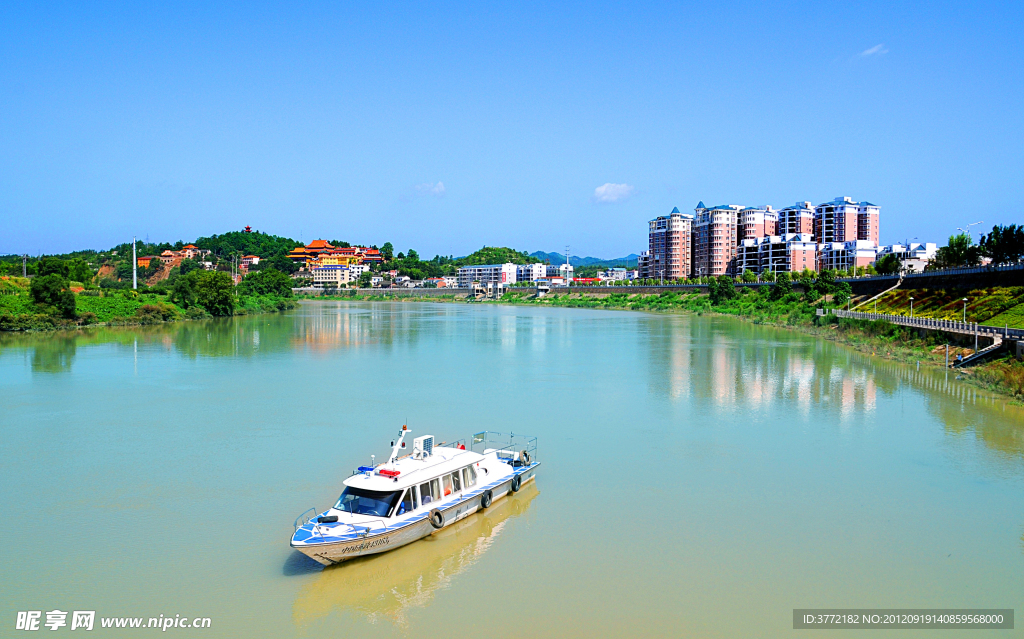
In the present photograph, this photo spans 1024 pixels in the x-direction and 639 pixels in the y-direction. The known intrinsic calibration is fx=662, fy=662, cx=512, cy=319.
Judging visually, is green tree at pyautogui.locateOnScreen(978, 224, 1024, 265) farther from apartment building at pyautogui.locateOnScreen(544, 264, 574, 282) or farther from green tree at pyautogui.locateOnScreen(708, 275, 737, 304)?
apartment building at pyautogui.locateOnScreen(544, 264, 574, 282)

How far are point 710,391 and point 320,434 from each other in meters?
11.0

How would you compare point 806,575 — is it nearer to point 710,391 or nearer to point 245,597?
point 245,597

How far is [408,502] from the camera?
316 inches

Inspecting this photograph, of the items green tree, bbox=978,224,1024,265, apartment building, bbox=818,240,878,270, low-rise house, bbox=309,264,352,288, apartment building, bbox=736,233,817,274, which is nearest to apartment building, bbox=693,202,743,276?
A: apartment building, bbox=736,233,817,274

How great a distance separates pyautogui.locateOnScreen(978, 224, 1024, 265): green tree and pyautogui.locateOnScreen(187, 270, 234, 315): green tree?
51.8 meters

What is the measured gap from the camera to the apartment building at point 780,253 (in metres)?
78.5

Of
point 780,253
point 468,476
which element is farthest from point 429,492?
point 780,253

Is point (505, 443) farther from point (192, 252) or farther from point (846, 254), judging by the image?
point (192, 252)

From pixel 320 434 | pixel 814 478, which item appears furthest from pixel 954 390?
pixel 320 434

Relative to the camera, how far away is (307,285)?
4688 inches

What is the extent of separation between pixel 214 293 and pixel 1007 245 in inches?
2070

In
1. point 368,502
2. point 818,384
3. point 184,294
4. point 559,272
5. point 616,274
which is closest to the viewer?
point 368,502

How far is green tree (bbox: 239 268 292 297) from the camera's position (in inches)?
2627

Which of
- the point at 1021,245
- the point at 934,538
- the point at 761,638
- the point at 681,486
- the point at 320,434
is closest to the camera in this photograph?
the point at 761,638
